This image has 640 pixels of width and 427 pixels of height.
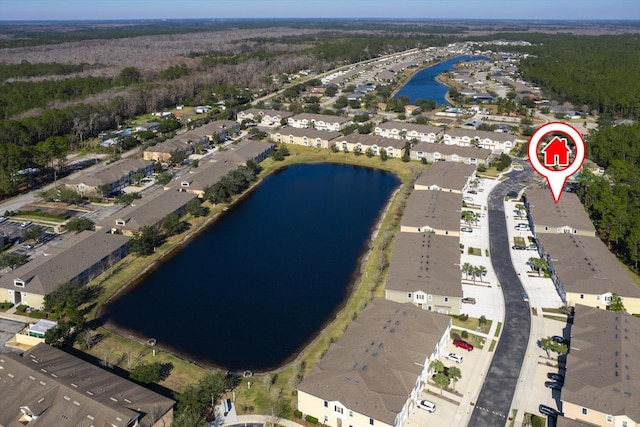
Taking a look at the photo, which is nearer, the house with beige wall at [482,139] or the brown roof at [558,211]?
the brown roof at [558,211]

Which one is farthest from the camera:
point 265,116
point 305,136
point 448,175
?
point 265,116

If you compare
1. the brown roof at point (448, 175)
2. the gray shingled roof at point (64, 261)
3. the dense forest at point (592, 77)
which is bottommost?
the brown roof at point (448, 175)

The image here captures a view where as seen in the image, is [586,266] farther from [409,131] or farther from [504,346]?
[409,131]

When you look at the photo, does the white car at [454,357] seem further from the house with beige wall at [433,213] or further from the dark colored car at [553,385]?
the house with beige wall at [433,213]

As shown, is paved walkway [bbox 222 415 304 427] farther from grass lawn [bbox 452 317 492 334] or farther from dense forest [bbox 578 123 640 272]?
dense forest [bbox 578 123 640 272]

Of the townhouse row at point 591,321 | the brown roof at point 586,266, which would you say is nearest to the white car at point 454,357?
the townhouse row at point 591,321

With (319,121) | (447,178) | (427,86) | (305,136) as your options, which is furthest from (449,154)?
(427,86)
